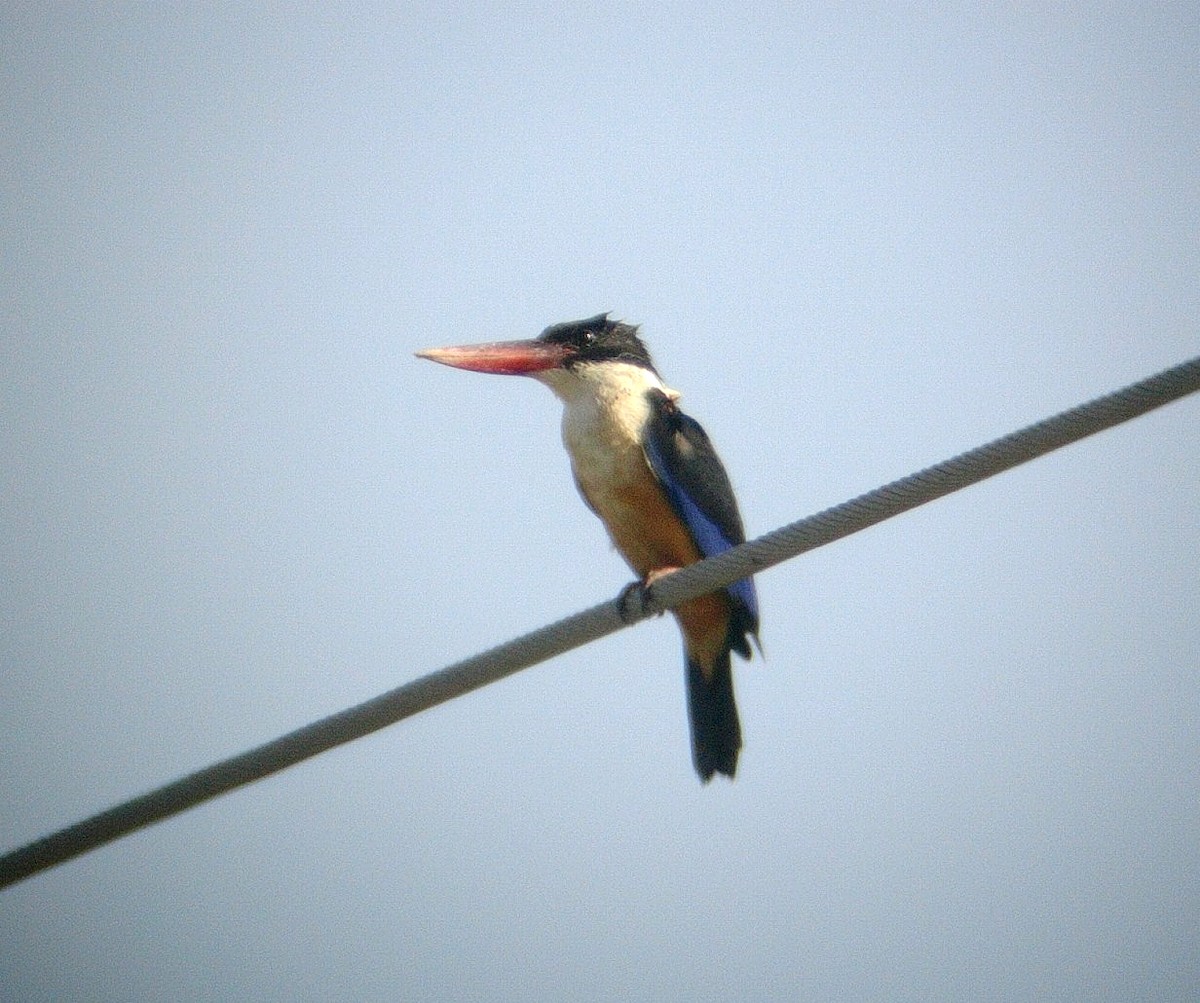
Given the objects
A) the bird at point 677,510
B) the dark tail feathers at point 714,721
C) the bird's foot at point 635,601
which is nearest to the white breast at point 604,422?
the bird at point 677,510

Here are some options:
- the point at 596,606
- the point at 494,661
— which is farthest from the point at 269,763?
the point at 596,606

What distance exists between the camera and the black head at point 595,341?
439 centimetres

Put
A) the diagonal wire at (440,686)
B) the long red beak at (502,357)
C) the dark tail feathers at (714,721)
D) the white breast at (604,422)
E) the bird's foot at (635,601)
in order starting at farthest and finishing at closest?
the long red beak at (502,357), the white breast at (604,422), the dark tail feathers at (714,721), the bird's foot at (635,601), the diagonal wire at (440,686)

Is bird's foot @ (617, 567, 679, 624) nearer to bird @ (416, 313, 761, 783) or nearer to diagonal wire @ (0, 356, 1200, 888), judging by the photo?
bird @ (416, 313, 761, 783)

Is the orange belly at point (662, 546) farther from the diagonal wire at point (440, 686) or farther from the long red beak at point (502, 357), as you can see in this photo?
the diagonal wire at point (440, 686)

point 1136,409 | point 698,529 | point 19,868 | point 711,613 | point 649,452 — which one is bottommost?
point 19,868

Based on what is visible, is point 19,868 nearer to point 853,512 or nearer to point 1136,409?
point 853,512

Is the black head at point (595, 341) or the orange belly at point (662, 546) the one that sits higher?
the black head at point (595, 341)

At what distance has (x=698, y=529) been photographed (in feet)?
12.5

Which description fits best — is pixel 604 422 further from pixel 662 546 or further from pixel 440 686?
pixel 440 686

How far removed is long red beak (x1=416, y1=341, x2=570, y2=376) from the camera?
434 cm

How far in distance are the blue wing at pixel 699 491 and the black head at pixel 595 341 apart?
0.48 m

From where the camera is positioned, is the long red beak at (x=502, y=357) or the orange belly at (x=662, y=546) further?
the long red beak at (x=502, y=357)

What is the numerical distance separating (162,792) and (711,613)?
76.7 inches
